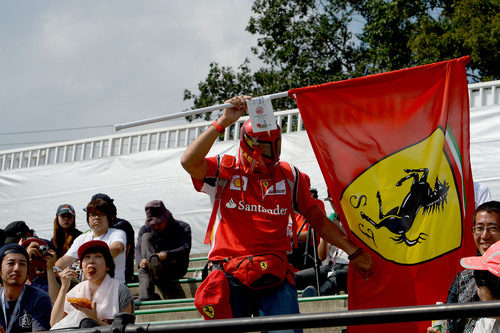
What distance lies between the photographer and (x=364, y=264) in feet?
16.4

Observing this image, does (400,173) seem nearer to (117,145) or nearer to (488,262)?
(488,262)

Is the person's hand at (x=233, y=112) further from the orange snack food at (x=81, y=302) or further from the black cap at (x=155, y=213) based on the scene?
the black cap at (x=155, y=213)

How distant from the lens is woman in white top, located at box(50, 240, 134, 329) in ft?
19.1

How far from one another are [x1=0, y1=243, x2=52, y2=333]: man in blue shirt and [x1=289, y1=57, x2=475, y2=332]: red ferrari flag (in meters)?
2.37

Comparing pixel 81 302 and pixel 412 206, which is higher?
pixel 412 206

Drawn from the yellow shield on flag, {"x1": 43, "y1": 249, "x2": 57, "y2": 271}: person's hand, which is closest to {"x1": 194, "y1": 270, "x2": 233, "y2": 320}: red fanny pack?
the yellow shield on flag

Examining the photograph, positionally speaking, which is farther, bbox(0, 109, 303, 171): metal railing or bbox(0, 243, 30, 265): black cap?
bbox(0, 109, 303, 171): metal railing

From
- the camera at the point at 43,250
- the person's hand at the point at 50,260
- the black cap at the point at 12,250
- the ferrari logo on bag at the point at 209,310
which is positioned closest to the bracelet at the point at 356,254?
the ferrari logo on bag at the point at 209,310

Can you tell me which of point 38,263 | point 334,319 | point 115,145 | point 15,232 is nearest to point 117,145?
point 115,145

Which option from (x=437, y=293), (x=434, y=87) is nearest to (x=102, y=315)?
(x=437, y=293)

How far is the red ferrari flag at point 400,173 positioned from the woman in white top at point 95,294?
1.90 metres

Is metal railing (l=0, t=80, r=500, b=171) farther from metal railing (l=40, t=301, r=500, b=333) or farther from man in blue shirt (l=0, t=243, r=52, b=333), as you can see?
metal railing (l=40, t=301, r=500, b=333)

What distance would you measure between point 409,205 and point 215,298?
1497 mm

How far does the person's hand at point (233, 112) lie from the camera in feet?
15.4
